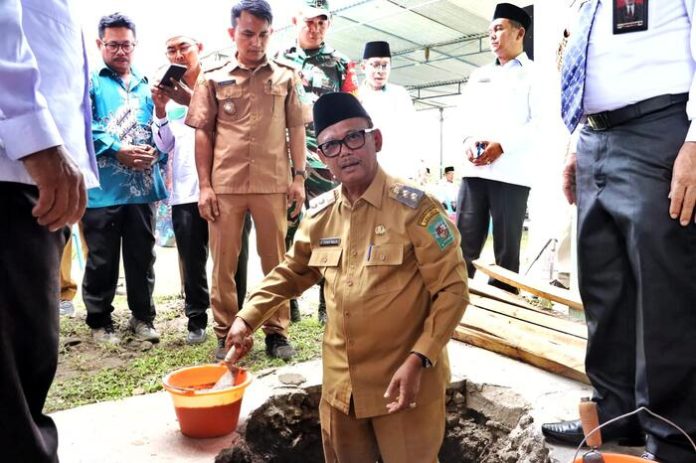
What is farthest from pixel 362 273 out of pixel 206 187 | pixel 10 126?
pixel 206 187

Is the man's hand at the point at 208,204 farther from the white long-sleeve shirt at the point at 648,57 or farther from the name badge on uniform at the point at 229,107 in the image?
the white long-sleeve shirt at the point at 648,57

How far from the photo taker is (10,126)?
1.21m

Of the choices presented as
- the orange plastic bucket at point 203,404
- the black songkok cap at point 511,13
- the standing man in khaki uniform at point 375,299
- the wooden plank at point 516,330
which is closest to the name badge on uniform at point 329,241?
the standing man in khaki uniform at point 375,299

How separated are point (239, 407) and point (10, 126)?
1607 millimetres

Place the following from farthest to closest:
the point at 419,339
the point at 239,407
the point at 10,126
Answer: the point at 239,407 < the point at 419,339 < the point at 10,126

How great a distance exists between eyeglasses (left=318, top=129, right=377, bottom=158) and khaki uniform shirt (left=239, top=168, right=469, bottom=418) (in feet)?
0.45

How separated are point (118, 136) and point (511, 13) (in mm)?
3011

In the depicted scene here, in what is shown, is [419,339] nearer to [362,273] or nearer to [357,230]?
[362,273]

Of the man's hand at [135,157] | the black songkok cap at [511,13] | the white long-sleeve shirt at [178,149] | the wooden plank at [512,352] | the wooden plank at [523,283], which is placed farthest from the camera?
the wooden plank at [523,283]

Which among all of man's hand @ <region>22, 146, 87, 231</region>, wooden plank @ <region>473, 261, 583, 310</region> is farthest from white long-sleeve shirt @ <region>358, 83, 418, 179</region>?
man's hand @ <region>22, 146, 87, 231</region>

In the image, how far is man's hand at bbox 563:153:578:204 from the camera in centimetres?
242

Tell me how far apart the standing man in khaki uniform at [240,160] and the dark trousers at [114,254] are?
2.44 ft

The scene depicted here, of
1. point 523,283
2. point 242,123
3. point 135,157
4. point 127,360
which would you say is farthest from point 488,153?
point 127,360

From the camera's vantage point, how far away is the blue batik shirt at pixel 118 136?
3.67m
